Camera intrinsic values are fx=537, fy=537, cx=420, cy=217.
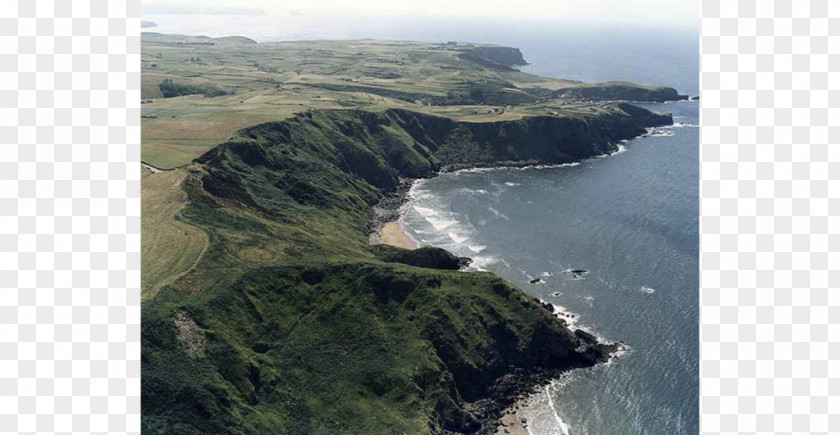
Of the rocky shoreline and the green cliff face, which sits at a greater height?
the green cliff face

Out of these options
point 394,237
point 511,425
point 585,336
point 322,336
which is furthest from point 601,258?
point 322,336

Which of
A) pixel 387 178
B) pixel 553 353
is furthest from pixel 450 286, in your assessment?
pixel 387 178

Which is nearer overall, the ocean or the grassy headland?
the grassy headland

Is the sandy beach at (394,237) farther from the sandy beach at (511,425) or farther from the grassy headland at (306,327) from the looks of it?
the sandy beach at (511,425)

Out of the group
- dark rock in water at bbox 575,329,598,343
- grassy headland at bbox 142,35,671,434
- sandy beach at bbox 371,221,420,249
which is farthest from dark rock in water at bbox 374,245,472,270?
dark rock in water at bbox 575,329,598,343

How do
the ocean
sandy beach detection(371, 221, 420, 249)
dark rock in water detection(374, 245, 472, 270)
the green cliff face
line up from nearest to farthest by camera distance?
the green cliff face < the ocean < dark rock in water detection(374, 245, 472, 270) < sandy beach detection(371, 221, 420, 249)

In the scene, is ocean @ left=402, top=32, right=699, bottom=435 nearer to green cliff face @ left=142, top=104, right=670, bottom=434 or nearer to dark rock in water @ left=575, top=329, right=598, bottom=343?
dark rock in water @ left=575, top=329, right=598, bottom=343

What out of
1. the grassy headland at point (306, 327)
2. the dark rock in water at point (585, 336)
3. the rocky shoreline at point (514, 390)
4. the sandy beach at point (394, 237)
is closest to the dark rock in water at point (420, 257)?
the grassy headland at point (306, 327)
